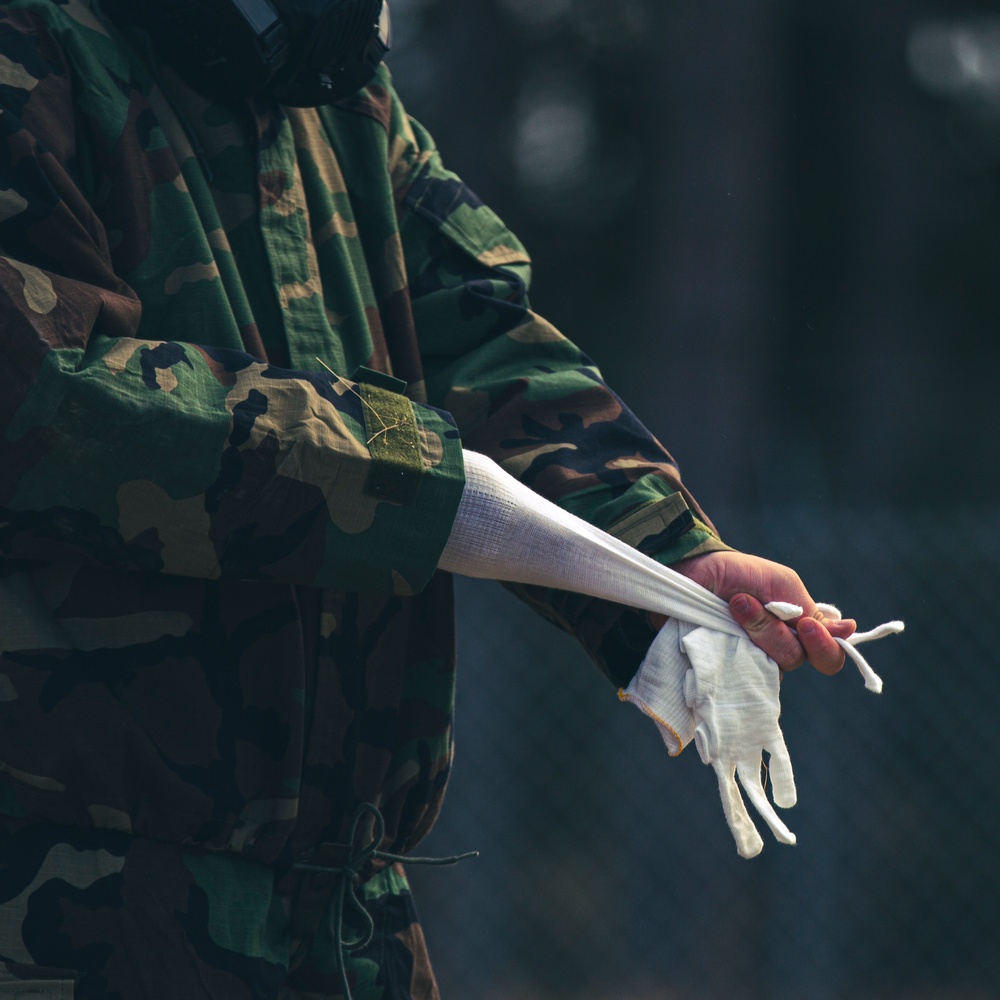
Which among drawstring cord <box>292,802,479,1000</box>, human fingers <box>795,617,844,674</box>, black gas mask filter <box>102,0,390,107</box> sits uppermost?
black gas mask filter <box>102,0,390,107</box>

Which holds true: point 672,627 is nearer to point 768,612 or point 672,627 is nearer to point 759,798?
point 768,612

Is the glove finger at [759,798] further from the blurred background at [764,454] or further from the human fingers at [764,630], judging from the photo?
the blurred background at [764,454]

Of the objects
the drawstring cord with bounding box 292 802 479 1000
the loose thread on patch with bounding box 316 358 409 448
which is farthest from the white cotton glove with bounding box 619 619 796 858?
the loose thread on patch with bounding box 316 358 409 448

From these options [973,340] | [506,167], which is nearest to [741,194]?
[506,167]

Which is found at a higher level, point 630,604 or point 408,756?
point 630,604

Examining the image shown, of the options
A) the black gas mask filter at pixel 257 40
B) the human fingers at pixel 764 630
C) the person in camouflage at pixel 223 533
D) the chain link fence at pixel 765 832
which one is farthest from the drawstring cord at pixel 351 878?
the chain link fence at pixel 765 832

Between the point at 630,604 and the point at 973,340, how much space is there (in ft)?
31.1

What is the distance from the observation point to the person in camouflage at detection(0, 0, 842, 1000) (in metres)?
1.32

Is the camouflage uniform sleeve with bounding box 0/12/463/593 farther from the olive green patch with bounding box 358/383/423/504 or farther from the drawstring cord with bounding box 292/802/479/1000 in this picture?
the drawstring cord with bounding box 292/802/479/1000

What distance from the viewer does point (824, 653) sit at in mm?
1557

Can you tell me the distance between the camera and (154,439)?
1301 millimetres

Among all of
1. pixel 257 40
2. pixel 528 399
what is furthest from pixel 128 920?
pixel 257 40

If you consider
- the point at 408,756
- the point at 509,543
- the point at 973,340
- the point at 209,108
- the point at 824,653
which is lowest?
the point at 973,340

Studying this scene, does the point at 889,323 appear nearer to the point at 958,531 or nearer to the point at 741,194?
the point at 741,194
